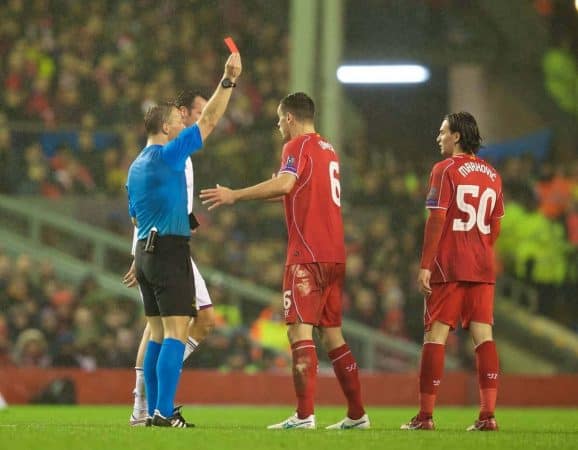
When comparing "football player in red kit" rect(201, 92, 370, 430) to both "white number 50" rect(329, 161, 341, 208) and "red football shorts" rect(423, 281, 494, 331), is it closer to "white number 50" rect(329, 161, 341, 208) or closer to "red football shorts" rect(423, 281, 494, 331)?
"white number 50" rect(329, 161, 341, 208)

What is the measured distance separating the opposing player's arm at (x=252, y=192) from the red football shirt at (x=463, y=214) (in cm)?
107

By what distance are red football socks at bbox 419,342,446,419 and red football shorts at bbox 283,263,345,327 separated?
2.35 ft

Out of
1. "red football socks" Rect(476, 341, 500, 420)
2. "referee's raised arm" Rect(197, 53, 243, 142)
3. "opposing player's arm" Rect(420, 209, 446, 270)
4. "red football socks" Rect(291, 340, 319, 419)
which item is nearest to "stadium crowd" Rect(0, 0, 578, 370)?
"red football socks" Rect(291, 340, 319, 419)

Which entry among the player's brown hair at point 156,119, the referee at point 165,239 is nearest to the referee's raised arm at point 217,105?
the referee at point 165,239

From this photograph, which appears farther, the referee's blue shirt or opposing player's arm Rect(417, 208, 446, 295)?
opposing player's arm Rect(417, 208, 446, 295)

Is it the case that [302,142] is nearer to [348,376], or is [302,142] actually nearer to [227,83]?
[227,83]

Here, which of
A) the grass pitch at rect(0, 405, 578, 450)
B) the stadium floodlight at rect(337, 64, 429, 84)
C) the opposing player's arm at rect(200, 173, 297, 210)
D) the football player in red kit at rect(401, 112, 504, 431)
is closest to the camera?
the grass pitch at rect(0, 405, 578, 450)

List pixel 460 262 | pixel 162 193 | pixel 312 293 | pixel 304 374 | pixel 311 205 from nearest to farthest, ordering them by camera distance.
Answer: pixel 162 193 → pixel 304 374 → pixel 312 293 → pixel 311 205 → pixel 460 262

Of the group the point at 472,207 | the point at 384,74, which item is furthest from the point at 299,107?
the point at 384,74

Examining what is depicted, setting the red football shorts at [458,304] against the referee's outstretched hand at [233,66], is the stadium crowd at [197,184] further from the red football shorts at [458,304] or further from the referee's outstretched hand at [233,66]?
the referee's outstretched hand at [233,66]

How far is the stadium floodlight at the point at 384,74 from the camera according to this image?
27070mm

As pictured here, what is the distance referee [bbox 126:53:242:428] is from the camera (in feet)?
28.9

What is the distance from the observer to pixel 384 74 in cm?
2734

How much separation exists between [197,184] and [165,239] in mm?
11514
